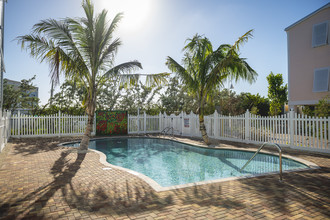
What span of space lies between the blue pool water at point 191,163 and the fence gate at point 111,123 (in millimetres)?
5974

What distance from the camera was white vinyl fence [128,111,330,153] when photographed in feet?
26.9

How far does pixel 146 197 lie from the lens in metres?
3.83

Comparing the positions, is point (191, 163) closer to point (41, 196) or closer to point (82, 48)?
point (41, 196)

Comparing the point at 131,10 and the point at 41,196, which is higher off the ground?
the point at 131,10

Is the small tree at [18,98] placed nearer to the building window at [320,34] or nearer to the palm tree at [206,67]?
the palm tree at [206,67]

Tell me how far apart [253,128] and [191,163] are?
4.45 metres

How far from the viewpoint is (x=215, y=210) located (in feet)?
10.8

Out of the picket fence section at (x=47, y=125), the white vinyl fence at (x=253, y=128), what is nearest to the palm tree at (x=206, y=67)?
the white vinyl fence at (x=253, y=128)

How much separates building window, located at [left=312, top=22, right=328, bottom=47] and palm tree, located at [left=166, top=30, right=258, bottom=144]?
7.18 metres

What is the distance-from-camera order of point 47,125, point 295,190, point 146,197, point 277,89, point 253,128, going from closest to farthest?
point 146,197 → point 295,190 → point 253,128 → point 47,125 → point 277,89

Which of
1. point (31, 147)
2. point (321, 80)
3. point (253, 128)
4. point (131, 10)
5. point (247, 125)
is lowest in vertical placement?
point (31, 147)

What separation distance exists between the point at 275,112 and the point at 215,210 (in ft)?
65.6

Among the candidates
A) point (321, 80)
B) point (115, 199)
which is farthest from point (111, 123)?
point (321, 80)

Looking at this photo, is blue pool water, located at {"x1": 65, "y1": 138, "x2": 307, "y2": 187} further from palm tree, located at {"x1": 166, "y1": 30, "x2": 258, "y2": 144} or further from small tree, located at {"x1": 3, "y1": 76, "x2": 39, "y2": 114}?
small tree, located at {"x1": 3, "y1": 76, "x2": 39, "y2": 114}
